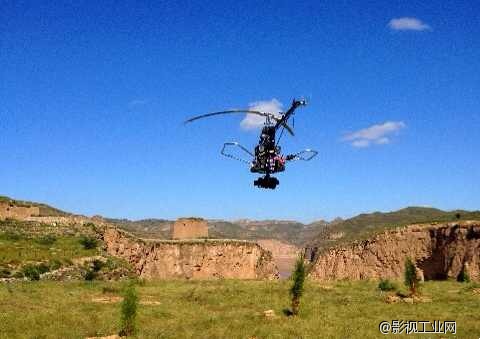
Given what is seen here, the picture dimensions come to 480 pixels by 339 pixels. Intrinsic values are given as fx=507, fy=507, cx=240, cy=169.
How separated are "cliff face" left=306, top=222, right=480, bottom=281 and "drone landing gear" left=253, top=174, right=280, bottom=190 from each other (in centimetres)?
3971

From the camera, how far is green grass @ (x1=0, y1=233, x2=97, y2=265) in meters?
43.7

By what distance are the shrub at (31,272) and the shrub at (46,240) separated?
8837 millimetres

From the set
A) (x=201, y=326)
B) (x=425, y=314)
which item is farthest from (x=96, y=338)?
(x=425, y=314)

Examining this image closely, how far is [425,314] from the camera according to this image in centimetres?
2694

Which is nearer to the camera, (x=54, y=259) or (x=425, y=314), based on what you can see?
(x=425, y=314)

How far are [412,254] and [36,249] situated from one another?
45854 millimetres

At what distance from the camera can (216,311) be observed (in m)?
29.7

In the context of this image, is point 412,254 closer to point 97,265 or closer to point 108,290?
point 97,265

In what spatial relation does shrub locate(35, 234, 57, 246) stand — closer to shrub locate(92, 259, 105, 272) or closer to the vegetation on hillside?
the vegetation on hillside

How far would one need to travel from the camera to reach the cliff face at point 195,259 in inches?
2891

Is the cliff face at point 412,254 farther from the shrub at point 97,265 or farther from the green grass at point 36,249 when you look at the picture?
the green grass at point 36,249

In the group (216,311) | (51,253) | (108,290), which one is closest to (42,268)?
(51,253)

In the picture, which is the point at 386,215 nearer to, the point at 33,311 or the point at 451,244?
the point at 451,244

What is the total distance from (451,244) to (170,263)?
128ft
